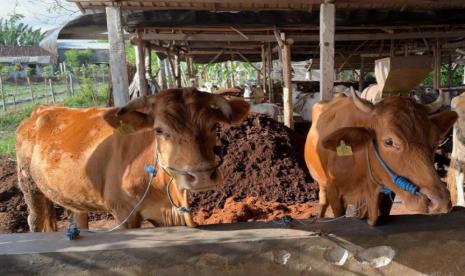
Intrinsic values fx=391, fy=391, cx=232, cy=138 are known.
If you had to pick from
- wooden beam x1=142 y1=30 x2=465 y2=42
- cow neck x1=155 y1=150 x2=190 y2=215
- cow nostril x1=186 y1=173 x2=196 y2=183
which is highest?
wooden beam x1=142 y1=30 x2=465 y2=42

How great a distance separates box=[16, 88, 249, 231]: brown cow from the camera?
254 centimetres

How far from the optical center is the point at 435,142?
2.67 metres

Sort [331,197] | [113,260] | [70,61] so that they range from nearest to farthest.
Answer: [113,260] < [331,197] < [70,61]

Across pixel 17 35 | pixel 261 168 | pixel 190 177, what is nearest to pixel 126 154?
pixel 190 177

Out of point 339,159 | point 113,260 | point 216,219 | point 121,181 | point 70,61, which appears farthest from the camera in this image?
point 70,61

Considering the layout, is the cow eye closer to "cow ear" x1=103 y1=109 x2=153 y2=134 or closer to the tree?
"cow ear" x1=103 y1=109 x2=153 y2=134

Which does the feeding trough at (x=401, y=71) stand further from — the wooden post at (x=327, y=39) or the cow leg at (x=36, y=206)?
the cow leg at (x=36, y=206)

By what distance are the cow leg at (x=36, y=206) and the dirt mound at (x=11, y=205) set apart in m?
2.04

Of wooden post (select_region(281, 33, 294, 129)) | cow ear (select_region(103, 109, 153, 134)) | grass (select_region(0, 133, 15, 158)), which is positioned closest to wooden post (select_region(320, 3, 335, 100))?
cow ear (select_region(103, 109, 153, 134))

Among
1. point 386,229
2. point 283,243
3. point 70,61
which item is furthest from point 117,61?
point 70,61

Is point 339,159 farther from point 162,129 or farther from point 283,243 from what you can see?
point 162,129

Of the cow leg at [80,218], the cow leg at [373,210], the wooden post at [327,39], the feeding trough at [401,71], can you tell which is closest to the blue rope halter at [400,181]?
the cow leg at [373,210]

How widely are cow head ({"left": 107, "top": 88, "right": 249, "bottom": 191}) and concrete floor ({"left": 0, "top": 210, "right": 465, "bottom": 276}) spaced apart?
0.48m

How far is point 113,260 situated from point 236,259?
80 centimetres
